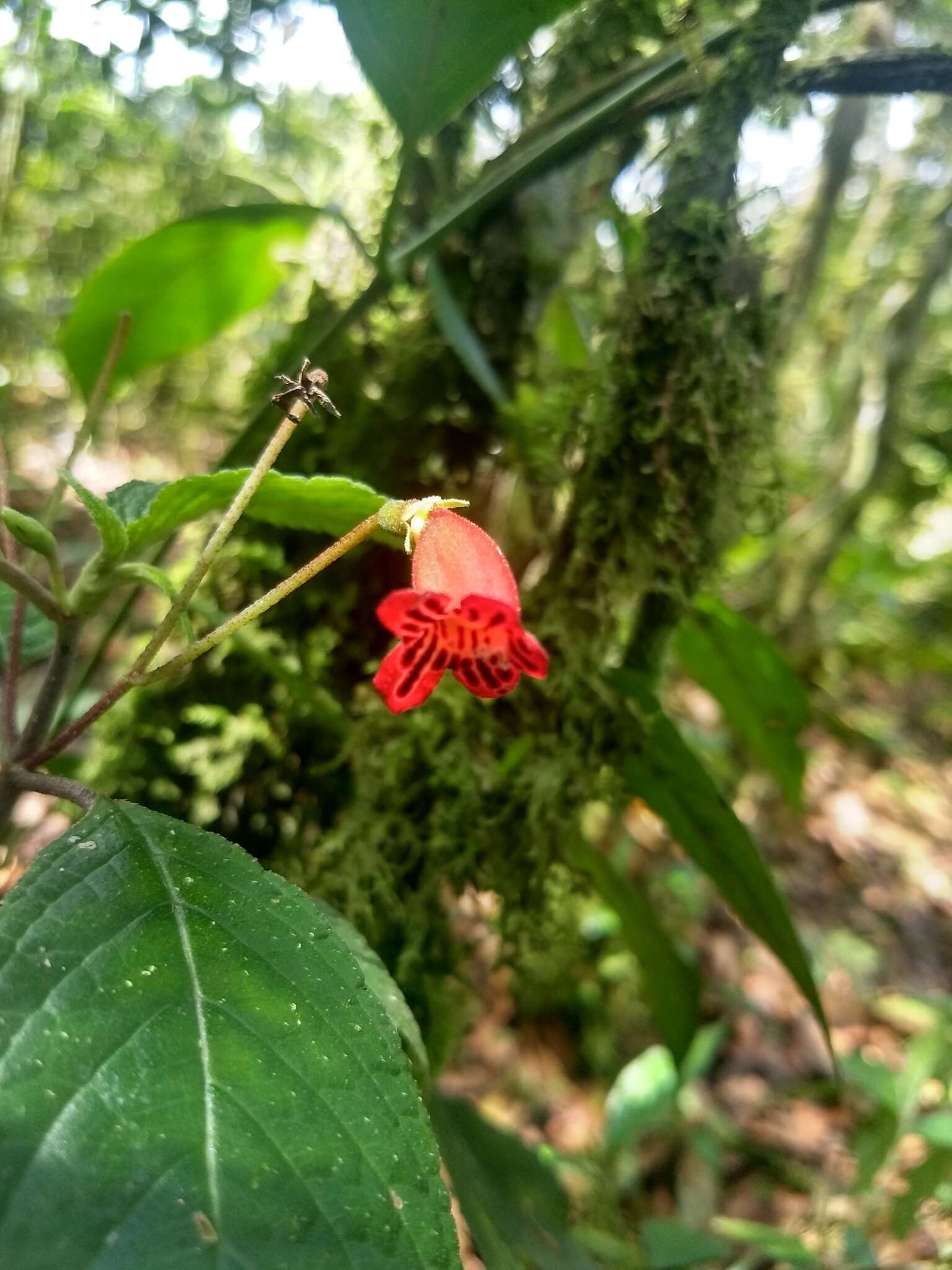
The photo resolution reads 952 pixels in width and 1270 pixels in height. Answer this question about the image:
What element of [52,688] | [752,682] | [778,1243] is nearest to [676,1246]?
[778,1243]

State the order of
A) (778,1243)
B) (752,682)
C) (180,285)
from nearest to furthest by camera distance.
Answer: (778,1243), (752,682), (180,285)

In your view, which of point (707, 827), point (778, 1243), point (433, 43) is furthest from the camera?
point (778, 1243)

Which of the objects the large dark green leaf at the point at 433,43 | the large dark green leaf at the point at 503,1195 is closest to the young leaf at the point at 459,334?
the large dark green leaf at the point at 433,43

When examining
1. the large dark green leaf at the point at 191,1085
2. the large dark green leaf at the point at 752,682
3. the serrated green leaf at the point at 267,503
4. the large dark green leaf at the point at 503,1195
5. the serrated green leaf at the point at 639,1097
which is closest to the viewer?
the large dark green leaf at the point at 191,1085

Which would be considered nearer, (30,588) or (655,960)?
(30,588)

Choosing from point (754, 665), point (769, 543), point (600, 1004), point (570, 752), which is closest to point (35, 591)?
point (570, 752)

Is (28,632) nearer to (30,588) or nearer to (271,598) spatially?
(30,588)

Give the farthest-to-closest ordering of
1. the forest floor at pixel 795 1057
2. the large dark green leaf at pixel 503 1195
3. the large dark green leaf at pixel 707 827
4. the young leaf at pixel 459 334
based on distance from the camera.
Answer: the forest floor at pixel 795 1057, the young leaf at pixel 459 334, the large dark green leaf at pixel 707 827, the large dark green leaf at pixel 503 1195

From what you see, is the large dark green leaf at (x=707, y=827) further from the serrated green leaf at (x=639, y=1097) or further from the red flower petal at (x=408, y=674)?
the serrated green leaf at (x=639, y=1097)

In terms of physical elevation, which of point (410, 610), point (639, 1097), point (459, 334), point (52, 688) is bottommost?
point (639, 1097)
